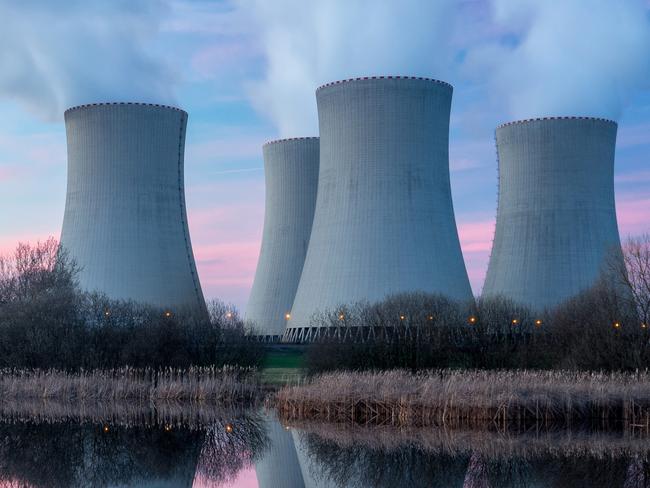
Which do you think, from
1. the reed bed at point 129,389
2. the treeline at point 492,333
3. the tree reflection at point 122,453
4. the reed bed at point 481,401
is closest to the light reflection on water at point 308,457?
the tree reflection at point 122,453

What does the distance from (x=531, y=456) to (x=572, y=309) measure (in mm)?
10347

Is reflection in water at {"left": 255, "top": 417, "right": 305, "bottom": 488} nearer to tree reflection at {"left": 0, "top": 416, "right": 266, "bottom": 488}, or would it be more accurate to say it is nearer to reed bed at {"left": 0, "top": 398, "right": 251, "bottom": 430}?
tree reflection at {"left": 0, "top": 416, "right": 266, "bottom": 488}

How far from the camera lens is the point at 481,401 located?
13.5 meters

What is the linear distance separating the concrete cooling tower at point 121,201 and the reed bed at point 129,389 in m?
6.41

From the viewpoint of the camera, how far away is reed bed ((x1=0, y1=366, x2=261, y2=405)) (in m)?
17.7

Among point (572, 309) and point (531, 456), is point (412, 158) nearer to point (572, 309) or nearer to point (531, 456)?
point (572, 309)

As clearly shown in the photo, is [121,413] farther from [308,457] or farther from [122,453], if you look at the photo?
[308,457]

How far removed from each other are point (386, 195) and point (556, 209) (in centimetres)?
572

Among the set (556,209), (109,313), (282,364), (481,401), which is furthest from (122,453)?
(556,209)

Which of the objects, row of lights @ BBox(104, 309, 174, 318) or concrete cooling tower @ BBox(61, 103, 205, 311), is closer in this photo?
row of lights @ BBox(104, 309, 174, 318)

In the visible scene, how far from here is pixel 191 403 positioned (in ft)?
56.8

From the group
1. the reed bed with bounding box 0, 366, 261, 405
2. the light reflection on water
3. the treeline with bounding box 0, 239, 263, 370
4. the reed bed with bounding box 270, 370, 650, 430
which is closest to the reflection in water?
the light reflection on water

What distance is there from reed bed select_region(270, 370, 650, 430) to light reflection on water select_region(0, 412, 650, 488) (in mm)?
634

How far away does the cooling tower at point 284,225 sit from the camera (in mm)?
29547
